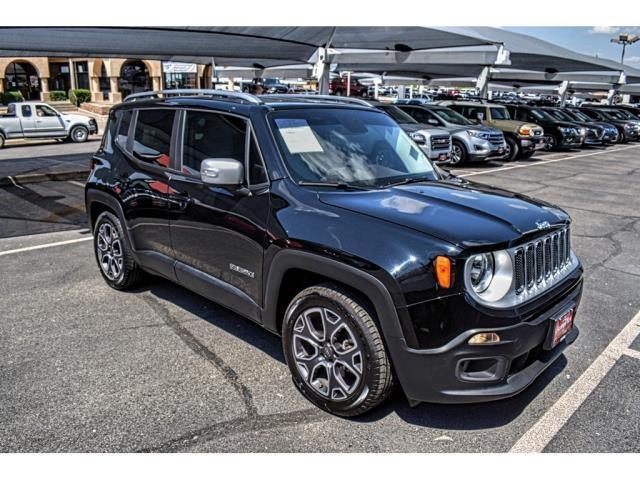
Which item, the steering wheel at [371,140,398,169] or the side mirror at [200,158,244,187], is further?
the steering wheel at [371,140,398,169]

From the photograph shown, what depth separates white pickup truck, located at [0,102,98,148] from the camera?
19.2 metres

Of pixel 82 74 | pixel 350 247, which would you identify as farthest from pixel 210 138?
pixel 82 74

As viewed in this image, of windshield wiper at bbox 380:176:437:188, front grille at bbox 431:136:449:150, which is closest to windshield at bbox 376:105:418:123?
front grille at bbox 431:136:449:150

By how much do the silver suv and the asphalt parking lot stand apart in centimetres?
977

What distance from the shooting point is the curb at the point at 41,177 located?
35.2 feet

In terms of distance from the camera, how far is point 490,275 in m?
2.76

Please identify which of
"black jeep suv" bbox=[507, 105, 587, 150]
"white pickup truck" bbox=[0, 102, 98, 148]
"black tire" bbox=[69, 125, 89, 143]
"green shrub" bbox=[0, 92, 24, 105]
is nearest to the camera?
"white pickup truck" bbox=[0, 102, 98, 148]

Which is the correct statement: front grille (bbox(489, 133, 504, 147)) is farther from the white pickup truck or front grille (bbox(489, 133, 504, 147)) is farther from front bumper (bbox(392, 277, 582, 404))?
the white pickup truck

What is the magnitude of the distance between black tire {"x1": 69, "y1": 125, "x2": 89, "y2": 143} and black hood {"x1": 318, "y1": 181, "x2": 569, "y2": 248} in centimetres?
2031

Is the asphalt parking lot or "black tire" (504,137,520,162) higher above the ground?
"black tire" (504,137,520,162)

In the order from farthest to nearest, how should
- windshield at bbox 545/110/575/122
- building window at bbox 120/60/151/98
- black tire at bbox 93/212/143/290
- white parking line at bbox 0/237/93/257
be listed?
1. building window at bbox 120/60/151/98
2. windshield at bbox 545/110/575/122
3. white parking line at bbox 0/237/93/257
4. black tire at bbox 93/212/143/290

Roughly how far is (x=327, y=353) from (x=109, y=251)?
9.49 feet

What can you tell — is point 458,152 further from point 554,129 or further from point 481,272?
point 481,272

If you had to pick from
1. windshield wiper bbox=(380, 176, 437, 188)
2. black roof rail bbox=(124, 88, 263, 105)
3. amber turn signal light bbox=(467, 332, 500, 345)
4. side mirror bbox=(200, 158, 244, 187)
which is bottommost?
amber turn signal light bbox=(467, 332, 500, 345)
